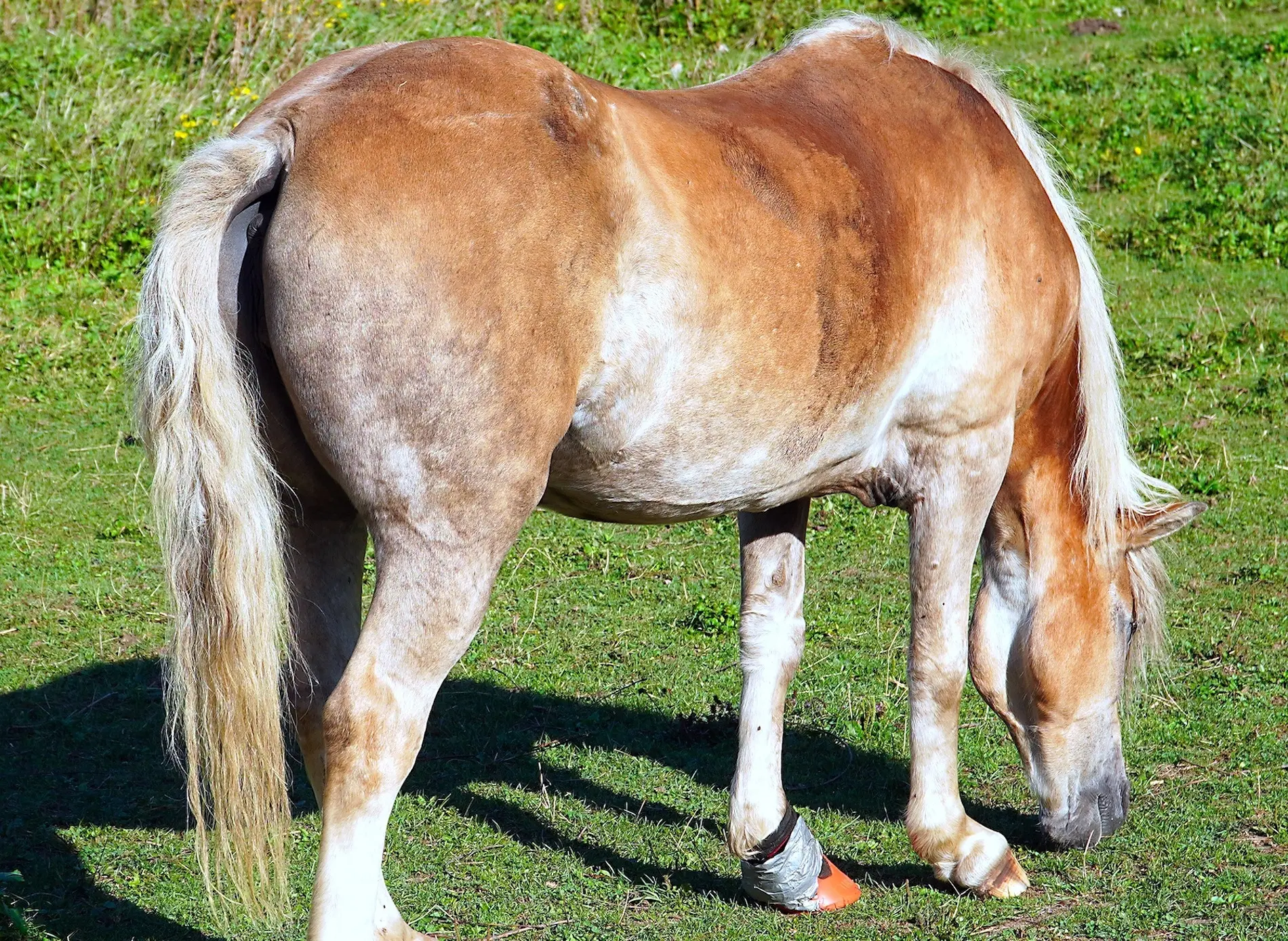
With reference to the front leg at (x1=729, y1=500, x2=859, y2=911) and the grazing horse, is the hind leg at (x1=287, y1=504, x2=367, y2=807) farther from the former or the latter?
the front leg at (x1=729, y1=500, x2=859, y2=911)

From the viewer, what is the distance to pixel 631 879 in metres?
3.62

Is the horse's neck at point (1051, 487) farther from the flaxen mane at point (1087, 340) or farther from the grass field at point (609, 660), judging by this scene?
the grass field at point (609, 660)

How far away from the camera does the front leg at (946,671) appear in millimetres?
3482

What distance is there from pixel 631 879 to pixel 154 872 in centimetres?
126

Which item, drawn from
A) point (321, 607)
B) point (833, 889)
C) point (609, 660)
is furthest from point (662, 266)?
point (609, 660)

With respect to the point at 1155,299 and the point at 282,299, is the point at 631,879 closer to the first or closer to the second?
the point at 282,299

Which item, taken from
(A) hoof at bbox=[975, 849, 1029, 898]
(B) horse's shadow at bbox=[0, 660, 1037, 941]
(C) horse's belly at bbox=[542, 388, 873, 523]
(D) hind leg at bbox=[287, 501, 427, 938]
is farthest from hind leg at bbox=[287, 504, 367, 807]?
(A) hoof at bbox=[975, 849, 1029, 898]

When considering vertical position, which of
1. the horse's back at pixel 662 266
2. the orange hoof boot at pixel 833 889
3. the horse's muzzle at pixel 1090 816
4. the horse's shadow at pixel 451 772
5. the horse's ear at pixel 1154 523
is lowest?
the horse's shadow at pixel 451 772

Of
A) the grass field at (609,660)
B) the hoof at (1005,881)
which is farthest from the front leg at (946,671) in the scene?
the grass field at (609,660)

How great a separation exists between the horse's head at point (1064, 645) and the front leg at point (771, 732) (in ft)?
1.82

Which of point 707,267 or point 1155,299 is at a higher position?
point 707,267

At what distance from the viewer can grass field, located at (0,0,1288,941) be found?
11.5ft

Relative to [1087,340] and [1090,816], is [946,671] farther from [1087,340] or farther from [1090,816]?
[1087,340]

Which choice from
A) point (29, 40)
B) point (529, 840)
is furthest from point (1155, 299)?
point (29, 40)
